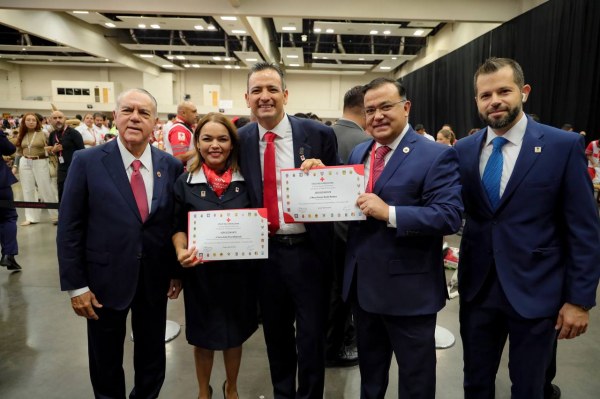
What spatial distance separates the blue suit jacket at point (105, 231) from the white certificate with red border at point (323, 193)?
658 mm

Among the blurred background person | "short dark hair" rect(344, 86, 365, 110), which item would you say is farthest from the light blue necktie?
the blurred background person

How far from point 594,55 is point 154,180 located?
23.3 ft

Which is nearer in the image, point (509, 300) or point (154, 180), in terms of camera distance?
point (509, 300)

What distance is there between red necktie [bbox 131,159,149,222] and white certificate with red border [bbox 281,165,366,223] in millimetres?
688

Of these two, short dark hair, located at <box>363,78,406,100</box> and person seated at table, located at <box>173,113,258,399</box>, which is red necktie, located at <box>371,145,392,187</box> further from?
person seated at table, located at <box>173,113,258,399</box>

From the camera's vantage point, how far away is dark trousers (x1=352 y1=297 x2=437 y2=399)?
68.0 inches

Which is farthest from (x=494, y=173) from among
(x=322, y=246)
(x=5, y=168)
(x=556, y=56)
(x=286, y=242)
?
(x=556, y=56)

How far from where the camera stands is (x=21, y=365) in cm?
280

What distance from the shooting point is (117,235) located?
1.87 m

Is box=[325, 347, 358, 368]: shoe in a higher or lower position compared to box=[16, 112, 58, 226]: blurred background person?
lower

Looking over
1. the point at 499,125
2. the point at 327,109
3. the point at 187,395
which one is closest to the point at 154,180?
the point at 187,395

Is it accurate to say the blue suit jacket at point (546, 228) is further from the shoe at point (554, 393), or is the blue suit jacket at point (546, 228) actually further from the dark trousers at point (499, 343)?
the shoe at point (554, 393)

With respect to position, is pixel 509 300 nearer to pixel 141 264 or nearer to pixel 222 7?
pixel 141 264

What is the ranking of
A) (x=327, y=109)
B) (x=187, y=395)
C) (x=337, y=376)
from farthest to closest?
(x=327, y=109) < (x=337, y=376) < (x=187, y=395)
